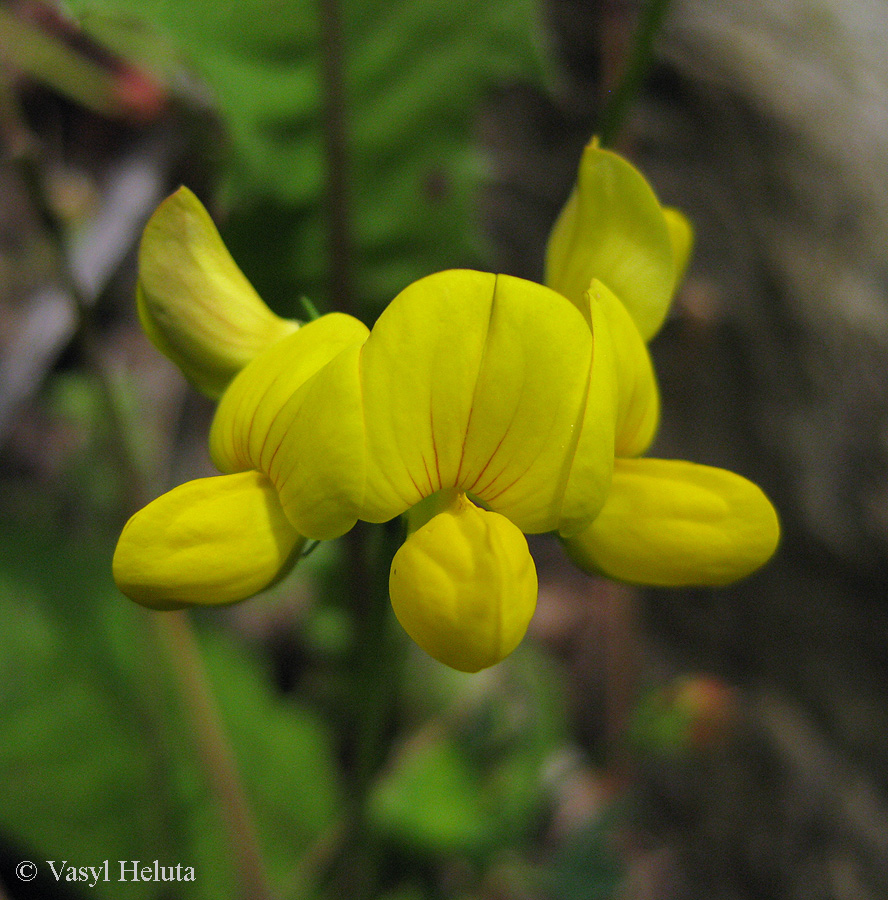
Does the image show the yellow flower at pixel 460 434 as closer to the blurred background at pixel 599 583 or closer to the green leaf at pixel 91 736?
the blurred background at pixel 599 583

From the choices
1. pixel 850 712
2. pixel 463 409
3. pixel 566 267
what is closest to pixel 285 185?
pixel 566 267

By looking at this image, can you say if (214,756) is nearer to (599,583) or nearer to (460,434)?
(460,434)

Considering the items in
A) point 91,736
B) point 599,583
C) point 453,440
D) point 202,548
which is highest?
point 453,440

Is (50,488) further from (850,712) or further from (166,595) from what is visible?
(850,712)

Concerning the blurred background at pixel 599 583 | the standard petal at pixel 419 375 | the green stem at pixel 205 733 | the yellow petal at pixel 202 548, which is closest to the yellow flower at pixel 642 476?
the standard petal at pixel 419 375

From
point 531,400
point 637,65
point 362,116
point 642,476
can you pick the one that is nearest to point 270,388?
point 531,400
